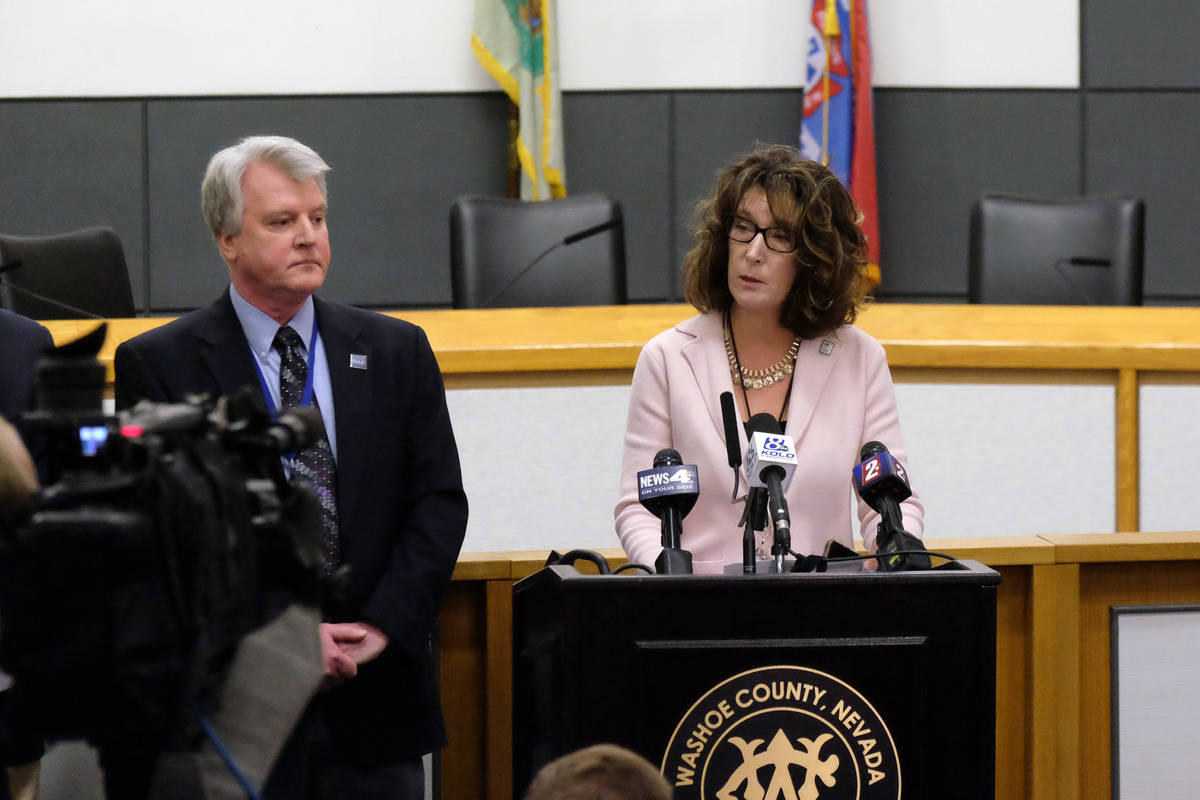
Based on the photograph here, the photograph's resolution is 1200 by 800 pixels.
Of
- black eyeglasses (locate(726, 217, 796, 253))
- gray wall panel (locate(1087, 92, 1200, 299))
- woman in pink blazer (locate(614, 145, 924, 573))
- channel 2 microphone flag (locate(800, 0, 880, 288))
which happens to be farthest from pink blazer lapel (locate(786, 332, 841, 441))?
gray wall panel (locate(1087, 92, 1200, 299))

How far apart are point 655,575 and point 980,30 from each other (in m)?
4.79

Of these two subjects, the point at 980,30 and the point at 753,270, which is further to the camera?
the point at 980,30

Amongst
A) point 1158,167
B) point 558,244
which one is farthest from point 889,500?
point 1158,167

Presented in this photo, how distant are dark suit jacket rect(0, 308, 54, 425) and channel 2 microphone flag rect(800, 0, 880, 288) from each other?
414 cm

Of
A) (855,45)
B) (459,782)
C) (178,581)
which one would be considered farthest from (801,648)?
(855,45)

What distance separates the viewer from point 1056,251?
4445 mm

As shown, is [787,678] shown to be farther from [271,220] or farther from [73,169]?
[73,169]

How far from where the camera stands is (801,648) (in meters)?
1.76

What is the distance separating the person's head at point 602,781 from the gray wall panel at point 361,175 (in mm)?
4817

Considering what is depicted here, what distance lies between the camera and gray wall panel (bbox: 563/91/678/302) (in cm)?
597

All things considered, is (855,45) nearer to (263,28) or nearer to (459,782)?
(263,28)

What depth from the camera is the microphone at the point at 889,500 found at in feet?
5.78

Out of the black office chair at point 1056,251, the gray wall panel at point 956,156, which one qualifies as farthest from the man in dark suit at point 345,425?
the gray wall panel at point 956,156

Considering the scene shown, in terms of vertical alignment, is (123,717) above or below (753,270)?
below
